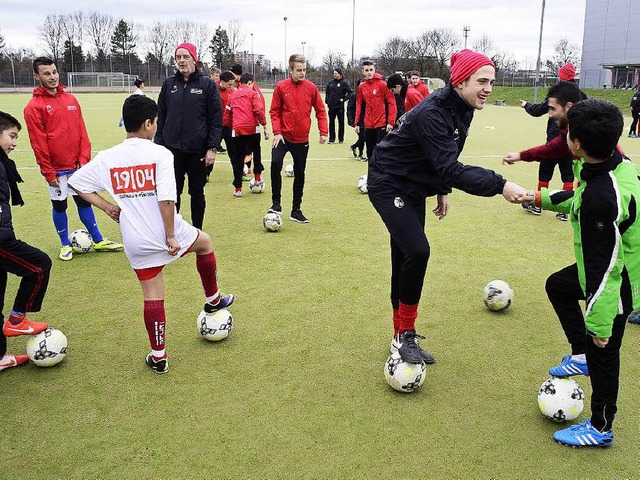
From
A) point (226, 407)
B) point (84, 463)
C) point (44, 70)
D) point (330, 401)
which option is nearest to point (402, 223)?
point (330, 401)

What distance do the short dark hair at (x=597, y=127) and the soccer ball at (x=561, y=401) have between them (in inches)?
62.3

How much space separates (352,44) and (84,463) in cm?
6451

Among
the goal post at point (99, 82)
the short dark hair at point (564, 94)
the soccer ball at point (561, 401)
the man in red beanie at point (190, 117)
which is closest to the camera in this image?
the soccer ball at point (561, 401)

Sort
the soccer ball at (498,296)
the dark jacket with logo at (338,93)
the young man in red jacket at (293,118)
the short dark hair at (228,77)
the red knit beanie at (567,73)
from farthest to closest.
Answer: the dark jacket with logo at (338,93)
the short dark hair at (228,77)
the red knit beanie at (567,73)
the young man in red jacket at (293,118)
the soccer ball at (498,296)

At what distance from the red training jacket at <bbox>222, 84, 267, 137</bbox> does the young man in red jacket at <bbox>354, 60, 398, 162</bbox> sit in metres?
2.98

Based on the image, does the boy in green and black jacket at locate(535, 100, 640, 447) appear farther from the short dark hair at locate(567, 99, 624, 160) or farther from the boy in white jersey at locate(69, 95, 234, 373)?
the boy in white jersey at locate(69, 95, 234, 373)

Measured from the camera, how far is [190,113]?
23.7 feet

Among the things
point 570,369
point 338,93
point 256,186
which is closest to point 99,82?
point 338,93

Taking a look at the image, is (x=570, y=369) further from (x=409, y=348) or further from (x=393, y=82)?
(x=393, y=82)

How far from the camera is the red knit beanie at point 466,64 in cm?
388

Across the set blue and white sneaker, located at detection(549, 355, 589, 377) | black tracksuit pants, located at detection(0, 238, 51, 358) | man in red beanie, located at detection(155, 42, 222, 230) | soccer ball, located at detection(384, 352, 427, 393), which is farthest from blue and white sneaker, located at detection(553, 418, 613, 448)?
man in red beanie, located at detection(155, 42, 222, 230)

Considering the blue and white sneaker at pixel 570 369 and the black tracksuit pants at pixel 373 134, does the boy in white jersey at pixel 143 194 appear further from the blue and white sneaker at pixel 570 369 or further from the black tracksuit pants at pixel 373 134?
the black tracksuit pants at pixel 373 134

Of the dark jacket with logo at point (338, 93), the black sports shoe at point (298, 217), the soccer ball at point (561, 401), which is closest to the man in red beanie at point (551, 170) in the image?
the black sports shoe at point (298, 217)

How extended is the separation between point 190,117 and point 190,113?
5 cm
